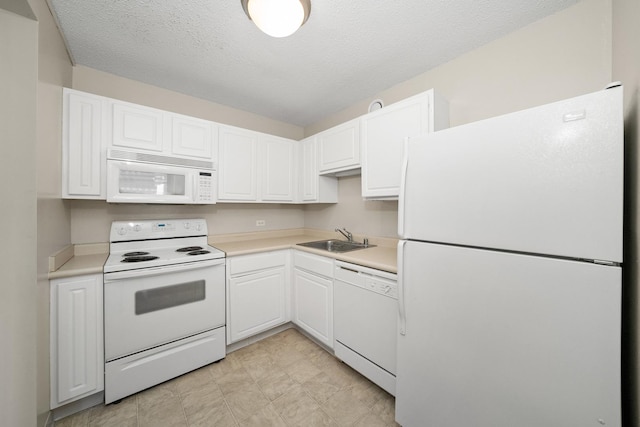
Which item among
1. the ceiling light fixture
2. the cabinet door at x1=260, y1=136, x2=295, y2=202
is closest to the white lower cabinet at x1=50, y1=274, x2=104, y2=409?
the cabinet door at x1=260, y1=136, x2=295, y2=202

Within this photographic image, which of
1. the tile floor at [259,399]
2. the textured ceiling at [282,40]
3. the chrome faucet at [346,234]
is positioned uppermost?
the textured ceiling at [282,40]

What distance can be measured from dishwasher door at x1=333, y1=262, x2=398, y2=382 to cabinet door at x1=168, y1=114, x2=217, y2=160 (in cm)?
170

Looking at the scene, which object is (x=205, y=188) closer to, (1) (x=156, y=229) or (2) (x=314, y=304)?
(1) (x=156, y=229)

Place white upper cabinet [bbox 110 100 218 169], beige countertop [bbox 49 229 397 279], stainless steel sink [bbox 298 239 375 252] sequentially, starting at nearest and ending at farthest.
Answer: beige countertop [bbox 49 229 397 279], white upper cabinet [bbox 110 100 218 169], stainless steel sink [bbox 298 239 375 252]

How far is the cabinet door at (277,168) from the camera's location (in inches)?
105

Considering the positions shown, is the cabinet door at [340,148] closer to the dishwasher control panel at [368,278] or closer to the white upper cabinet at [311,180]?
the white upper cabinet at [311,180]

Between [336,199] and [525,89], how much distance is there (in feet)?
6.34

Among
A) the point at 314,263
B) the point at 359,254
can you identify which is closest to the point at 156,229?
the point at 314,263

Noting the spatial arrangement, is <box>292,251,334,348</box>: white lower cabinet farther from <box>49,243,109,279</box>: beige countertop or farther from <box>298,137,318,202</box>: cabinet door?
<box>49,243,109,279</box>: beige countertop

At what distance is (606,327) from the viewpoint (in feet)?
2.51

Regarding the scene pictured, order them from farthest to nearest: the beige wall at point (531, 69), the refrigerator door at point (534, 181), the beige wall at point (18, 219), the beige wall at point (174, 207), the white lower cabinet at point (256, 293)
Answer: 1. the white lower cabinet at point (256, 293)
2. the beige wall at point (174, 207)
3. the beige wall at point (531, 69)
4. the beige wall at point (18, 219)
5. the refrigerator door at point (534, 181)

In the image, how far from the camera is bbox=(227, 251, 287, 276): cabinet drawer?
2064mm

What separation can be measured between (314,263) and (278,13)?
183 centimetres

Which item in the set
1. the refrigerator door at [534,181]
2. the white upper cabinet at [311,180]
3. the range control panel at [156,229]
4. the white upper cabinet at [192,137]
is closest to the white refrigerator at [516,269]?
the refrigerator door at [534,181]
